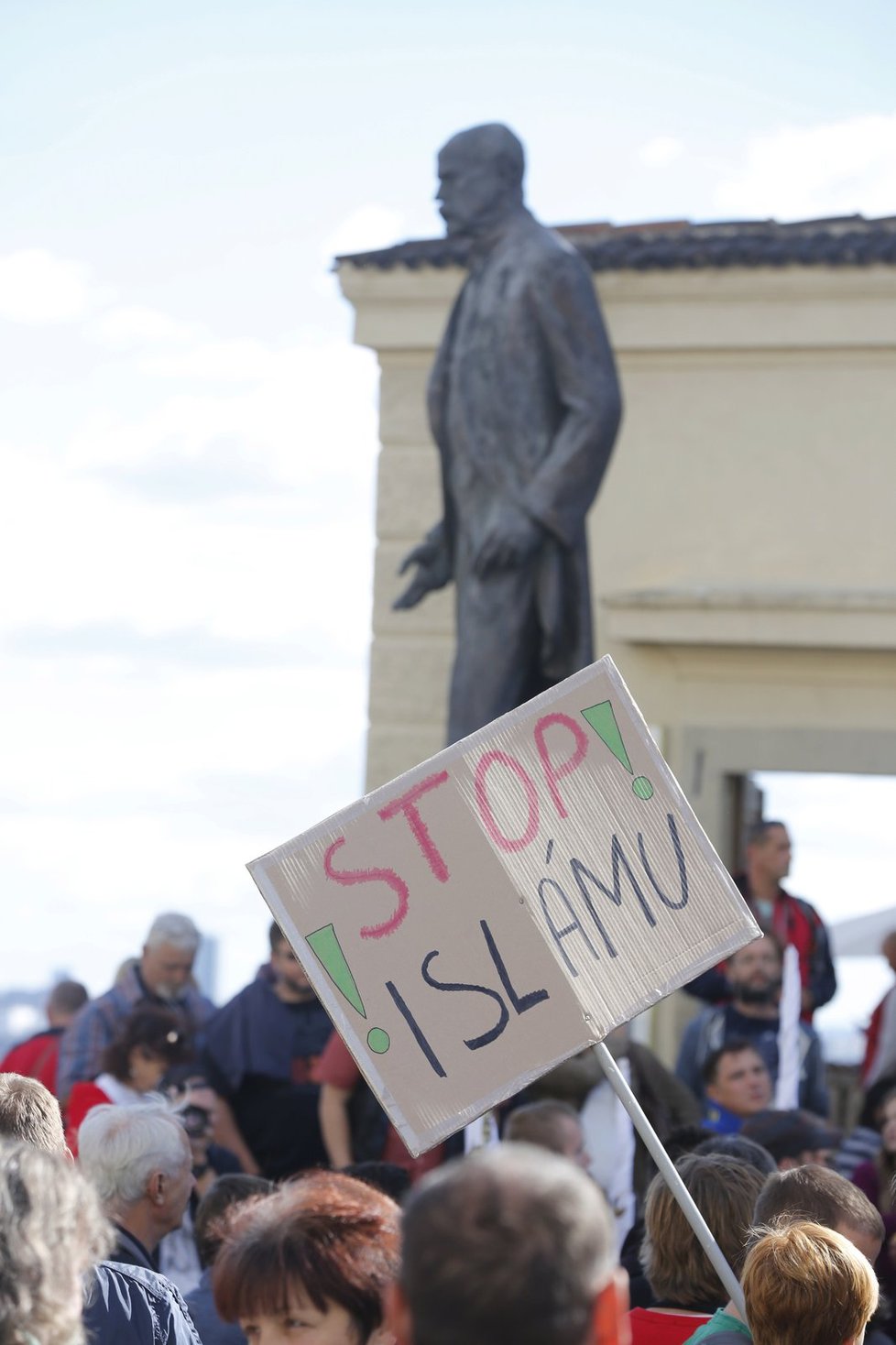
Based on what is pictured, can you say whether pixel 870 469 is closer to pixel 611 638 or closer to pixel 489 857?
pixel 611 638

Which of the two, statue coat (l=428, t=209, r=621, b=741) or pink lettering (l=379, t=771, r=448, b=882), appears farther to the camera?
statue coat (l=428, t=209, r=621, b=741)

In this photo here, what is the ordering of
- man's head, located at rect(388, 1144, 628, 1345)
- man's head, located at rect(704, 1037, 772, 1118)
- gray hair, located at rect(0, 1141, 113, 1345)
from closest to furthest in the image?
man's head, located at rect(388, 1144, 628, 1345) → gray hair, located at rect(0, 1141, 113, 1345) → man's head, located at rect(704, 1037, 772, 1118)

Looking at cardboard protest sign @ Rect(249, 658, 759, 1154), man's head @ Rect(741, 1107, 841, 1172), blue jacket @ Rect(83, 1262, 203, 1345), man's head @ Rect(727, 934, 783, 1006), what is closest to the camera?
blue jacket @ Rect(83, 1262, 203, 1345)

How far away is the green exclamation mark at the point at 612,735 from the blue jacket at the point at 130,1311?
44.0 inches

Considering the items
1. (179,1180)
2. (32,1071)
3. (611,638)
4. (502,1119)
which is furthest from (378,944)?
(611,638)

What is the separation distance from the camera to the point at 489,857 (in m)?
3.60

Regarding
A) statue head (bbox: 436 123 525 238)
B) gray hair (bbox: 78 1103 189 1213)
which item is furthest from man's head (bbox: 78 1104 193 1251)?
statue head (bbox: 436 123 525 238)

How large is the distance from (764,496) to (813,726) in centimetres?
114

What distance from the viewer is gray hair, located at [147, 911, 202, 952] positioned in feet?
24.5

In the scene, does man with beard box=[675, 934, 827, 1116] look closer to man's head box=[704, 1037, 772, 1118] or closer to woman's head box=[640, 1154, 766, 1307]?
man's head box=[704, 1037, 772, 1118]

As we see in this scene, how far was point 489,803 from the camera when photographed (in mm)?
3621

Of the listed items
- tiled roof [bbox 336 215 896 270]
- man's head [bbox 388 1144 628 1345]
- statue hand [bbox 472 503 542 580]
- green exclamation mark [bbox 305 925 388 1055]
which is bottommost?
man's head [bbox 388 1144 628 1345]

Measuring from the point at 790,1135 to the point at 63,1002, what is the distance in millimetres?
4919

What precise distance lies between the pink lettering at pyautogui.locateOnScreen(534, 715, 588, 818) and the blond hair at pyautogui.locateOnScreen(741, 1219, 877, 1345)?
3.20 ft
